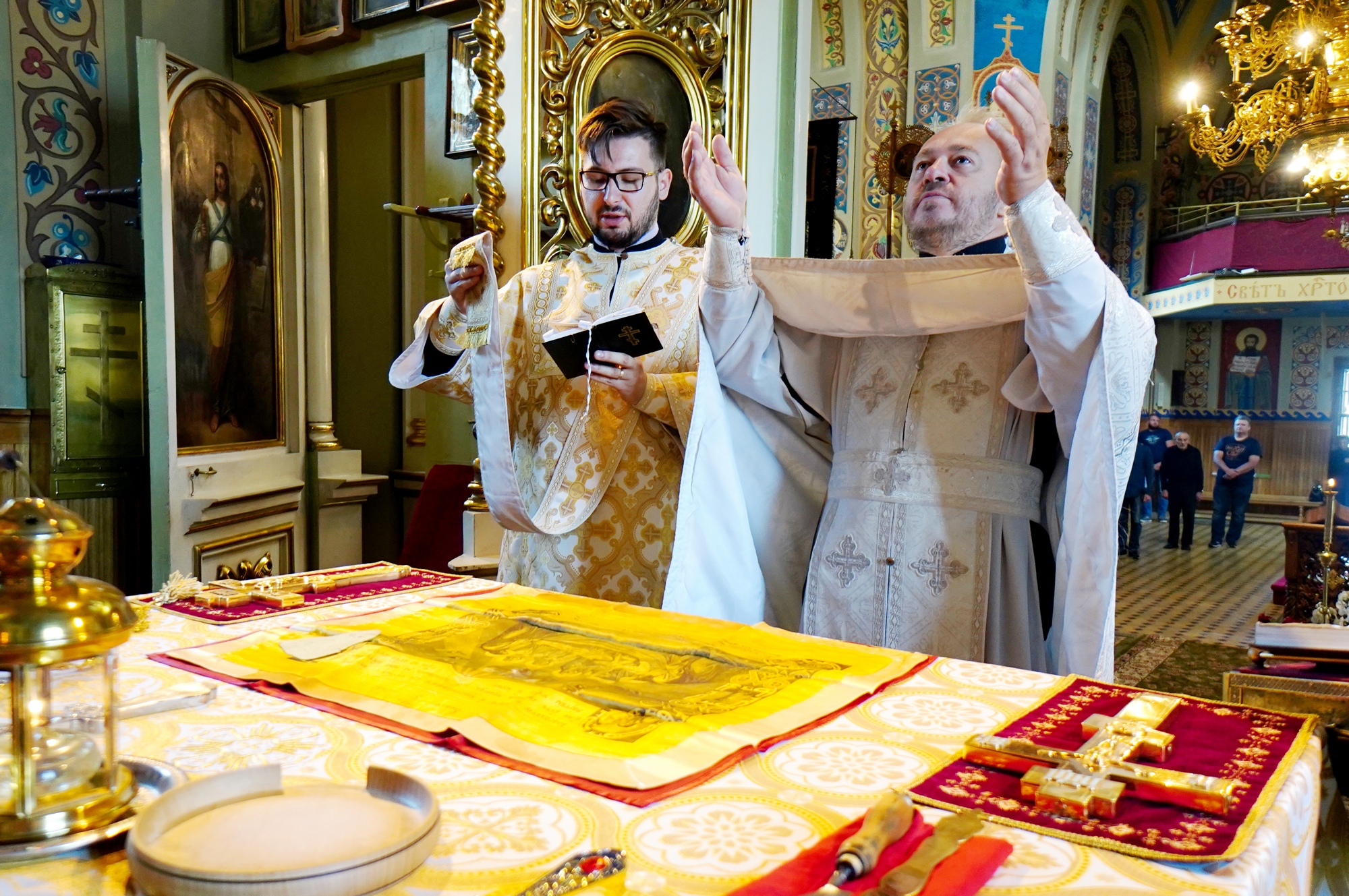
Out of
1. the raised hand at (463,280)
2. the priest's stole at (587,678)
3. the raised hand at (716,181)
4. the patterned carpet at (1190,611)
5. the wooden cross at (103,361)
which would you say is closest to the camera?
the priest's stole at (587,678)

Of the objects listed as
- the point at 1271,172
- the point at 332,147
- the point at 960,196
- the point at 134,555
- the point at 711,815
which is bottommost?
the point at 134,555

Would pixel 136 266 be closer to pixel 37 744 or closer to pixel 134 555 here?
pixel 134 555

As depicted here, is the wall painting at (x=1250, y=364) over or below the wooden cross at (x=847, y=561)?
over

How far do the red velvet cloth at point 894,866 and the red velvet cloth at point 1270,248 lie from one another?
1823cm

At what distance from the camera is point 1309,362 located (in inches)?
734

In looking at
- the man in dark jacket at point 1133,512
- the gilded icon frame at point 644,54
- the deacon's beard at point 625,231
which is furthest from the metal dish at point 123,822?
the man in dark jacket at point 1133,512

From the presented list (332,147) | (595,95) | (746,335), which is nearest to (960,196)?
(746,335)

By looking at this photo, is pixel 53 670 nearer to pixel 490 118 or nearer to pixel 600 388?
pixel 600 388

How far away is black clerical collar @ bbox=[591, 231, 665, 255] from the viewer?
123 inches

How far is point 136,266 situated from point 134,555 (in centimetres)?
148

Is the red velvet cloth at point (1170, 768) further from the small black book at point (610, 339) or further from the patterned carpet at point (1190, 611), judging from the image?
the patterned carpet at point (1190, 611)

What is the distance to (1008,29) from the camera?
7809 mm

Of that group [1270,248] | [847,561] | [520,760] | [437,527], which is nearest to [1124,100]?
[1270,248]

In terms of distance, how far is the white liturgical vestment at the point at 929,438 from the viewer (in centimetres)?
210
